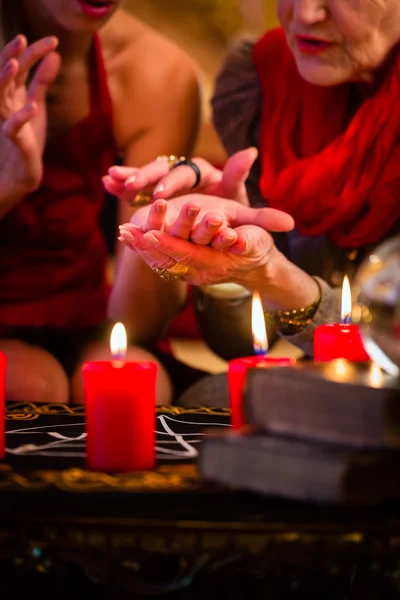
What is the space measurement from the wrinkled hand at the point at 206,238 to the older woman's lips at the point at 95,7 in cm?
50

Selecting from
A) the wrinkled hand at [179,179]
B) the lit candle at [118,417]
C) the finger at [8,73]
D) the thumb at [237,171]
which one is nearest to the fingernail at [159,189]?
the wrinkled hand at [179,179]

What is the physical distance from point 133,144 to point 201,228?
793mm

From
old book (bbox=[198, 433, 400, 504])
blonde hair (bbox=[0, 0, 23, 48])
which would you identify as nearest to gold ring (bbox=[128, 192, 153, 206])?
blonde hair (bbox=[0, 0, 23, 48])

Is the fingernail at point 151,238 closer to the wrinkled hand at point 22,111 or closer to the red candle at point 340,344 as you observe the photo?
the red candle at point 340,344

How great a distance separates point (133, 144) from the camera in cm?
172

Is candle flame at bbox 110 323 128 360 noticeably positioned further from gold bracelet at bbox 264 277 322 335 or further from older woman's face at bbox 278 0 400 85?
older woman's face at bbox 278 0 400 85

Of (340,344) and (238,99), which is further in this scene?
(238,99)

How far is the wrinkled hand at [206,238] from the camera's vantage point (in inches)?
38.1

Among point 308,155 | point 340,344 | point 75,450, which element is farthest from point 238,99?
point 75,450

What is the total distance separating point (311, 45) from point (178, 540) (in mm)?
982

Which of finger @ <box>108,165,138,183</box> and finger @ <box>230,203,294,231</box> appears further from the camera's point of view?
finger @ <box>108,165,138,183</box>

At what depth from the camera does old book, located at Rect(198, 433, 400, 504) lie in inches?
21.8

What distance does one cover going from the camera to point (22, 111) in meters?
1.34

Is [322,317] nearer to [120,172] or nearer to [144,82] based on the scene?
[120,172]
